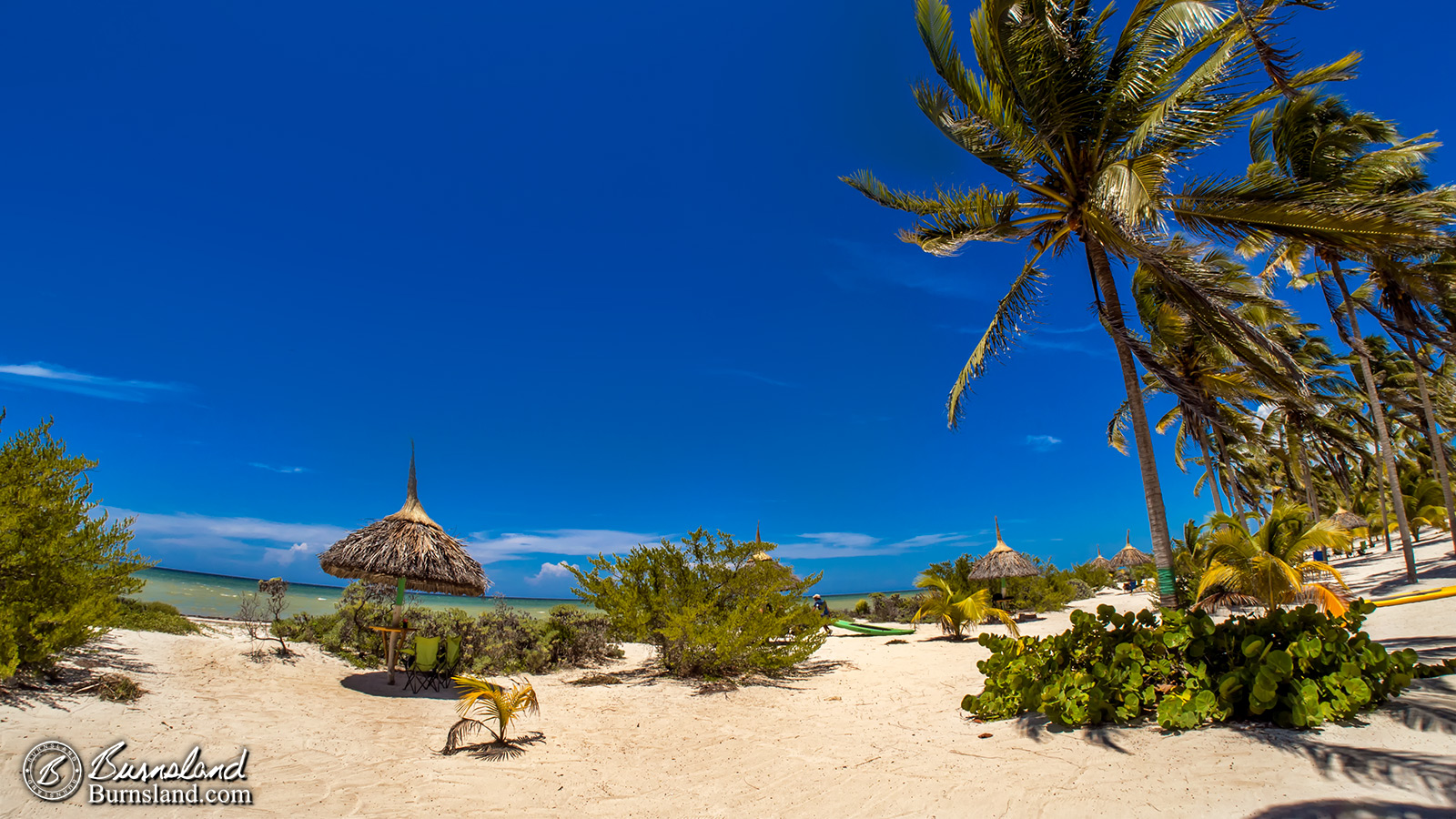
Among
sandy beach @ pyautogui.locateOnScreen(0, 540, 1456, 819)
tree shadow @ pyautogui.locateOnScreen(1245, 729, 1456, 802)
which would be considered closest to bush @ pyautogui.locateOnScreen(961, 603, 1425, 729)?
sandy beach @ pyautogui.locateOnScreen(0, 540, 1456, 819)

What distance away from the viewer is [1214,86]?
696cm

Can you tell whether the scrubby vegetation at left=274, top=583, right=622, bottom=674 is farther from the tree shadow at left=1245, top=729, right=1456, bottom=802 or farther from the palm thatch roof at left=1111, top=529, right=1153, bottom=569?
the palm thatch roof at left=1111, top=529, right=1153, bottom=569

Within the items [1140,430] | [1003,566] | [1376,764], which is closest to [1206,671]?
[1376,764]

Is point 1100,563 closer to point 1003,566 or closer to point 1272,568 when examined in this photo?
point 1003,566

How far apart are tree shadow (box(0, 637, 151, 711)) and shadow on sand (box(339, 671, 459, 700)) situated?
90.4 inches

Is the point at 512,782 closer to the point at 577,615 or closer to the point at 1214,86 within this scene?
the point at 577,615

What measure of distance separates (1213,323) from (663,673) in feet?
30.0

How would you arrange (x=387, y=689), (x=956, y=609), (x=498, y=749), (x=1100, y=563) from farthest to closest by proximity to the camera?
1. (x=1100, y=563)
2. (x=956, y=609)
3. (x=387, y=689)
4. (x=498, y=749)

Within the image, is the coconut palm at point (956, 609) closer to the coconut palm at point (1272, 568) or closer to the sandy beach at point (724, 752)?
the coconut palm at point (1272, 568)

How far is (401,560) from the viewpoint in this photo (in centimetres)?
937

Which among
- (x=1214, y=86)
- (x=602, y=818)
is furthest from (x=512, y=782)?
(x=1214, y=86)

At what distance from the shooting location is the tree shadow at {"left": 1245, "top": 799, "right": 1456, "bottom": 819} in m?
2.91

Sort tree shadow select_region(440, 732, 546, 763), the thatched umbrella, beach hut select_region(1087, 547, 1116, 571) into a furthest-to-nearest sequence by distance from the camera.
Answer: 1. beach hut select_region(1087, 547, 1116, 571)
2. the thatched umbrella
3. tree shadow select_region(440, 732, 546, 763)

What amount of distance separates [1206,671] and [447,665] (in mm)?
9188
